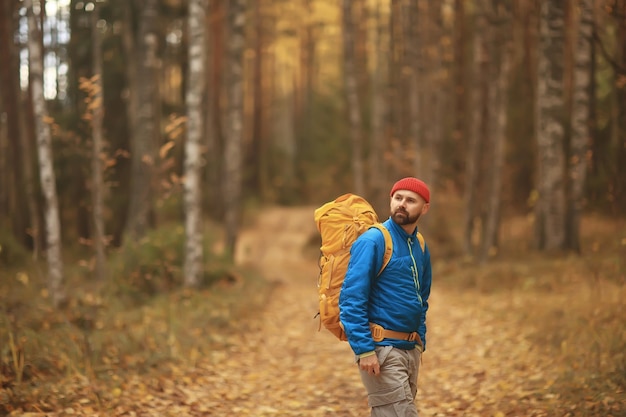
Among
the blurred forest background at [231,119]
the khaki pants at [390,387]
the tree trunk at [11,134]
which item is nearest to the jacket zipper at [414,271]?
the khaki pants at [390,387]

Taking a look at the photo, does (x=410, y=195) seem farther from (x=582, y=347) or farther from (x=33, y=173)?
(x=33, y=173)

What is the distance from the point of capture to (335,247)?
450cm

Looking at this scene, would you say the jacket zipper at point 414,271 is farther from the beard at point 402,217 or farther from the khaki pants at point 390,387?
the khaki pants at point 390,387

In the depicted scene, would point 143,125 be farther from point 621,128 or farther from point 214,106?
point 214,106

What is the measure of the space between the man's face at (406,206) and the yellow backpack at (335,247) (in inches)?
5.2

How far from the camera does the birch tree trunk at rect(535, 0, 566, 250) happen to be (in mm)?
13883

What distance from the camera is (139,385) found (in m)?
7.18

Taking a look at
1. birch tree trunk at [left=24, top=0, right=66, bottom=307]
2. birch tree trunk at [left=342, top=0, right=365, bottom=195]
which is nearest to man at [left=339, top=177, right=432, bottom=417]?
birch tree trunk at [left=24, top=0, right=66, bottom=307]

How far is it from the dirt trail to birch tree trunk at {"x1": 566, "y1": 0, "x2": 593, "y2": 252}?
315 cm

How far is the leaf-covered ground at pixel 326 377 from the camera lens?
6645 millimetres

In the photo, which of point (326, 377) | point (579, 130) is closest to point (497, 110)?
point (579, 130)

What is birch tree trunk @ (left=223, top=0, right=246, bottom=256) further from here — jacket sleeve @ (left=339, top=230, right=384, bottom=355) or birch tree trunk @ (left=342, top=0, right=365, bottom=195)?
jacket sleeve @ (left=339, top=230, right=384, bottom=355)

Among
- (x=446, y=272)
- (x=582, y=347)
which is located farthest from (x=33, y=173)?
(x=582, y=347)

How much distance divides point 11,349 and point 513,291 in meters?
8.71
